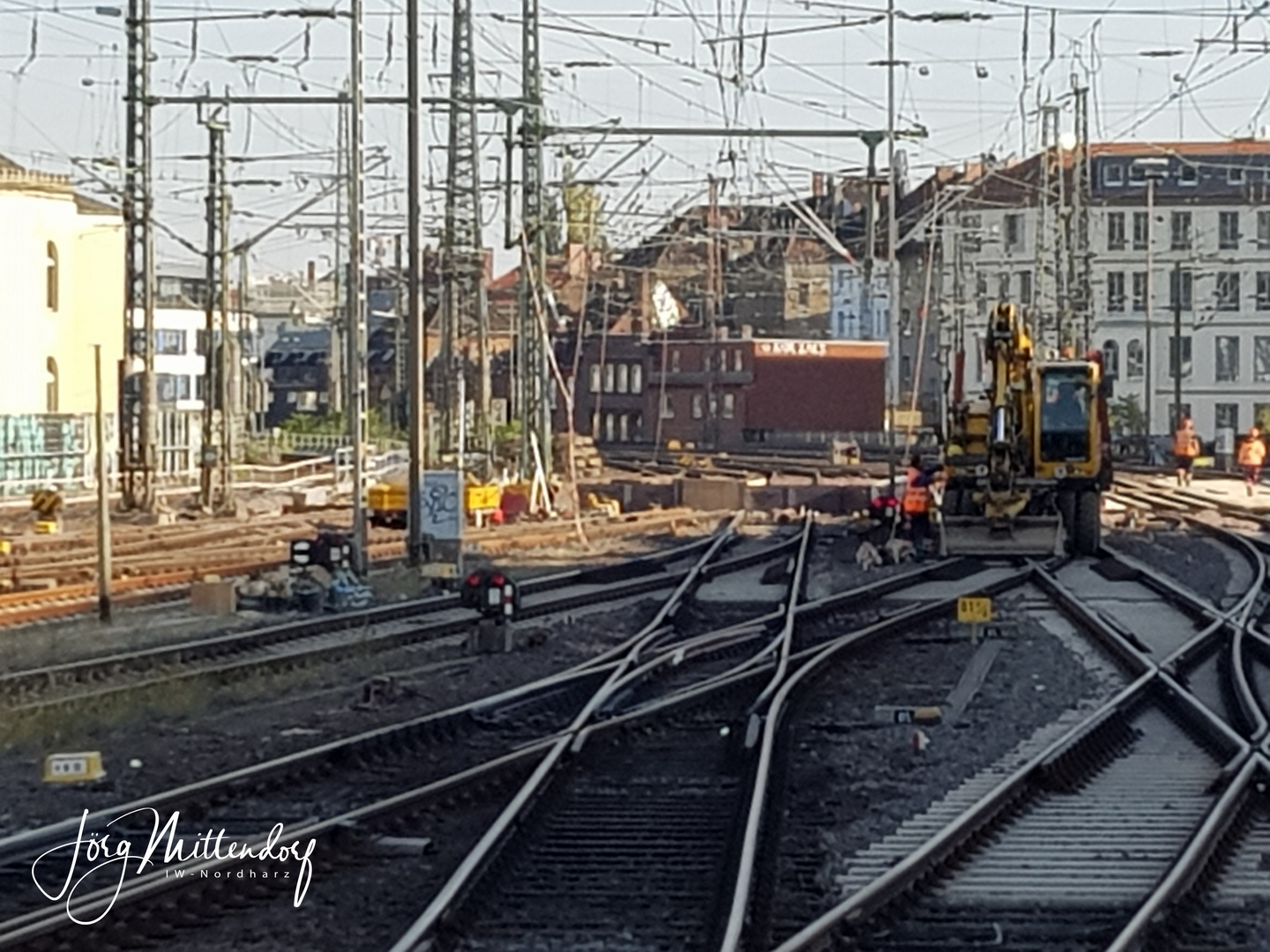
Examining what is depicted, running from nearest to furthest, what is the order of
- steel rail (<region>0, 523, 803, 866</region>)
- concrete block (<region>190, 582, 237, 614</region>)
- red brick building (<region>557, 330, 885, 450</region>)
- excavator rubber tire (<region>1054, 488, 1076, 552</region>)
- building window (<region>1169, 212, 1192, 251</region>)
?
steel rail (<region>0, 523, 803, 866</region>) < concrete block (<region>190, 582, 237, 614</region>) < excavator rubber tire (<region>1054, 488, 1076, 552</region>) < red brick building (<region>557, 330, 885, 450</region>) < building window (<region>1169, 212, 1192, 251</region>)

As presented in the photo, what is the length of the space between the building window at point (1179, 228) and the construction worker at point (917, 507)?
5747 centimetres

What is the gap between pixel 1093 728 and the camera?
564 inches

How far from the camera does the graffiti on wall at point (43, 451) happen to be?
175 ft

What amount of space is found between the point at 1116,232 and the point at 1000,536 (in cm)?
6202

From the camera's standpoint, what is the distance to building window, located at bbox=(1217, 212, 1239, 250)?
3553 inches

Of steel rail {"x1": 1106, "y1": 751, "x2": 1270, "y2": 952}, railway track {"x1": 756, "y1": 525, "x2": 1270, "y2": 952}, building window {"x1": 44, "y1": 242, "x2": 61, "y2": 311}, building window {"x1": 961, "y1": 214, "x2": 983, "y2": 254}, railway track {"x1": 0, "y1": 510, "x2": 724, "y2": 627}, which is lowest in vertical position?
railway track {"x1": 0, "y1": 510, "x2": 724, "y2": 627}

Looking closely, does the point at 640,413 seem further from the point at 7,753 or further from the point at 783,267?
the point at 7,753

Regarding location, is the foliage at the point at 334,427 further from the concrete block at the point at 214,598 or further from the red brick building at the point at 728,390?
the concrete block at the point at 214,598

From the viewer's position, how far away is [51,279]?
219 feet

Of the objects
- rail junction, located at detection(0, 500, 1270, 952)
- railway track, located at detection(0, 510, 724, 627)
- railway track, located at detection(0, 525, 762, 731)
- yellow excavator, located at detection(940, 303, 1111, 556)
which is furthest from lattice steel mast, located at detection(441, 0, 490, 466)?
rail junction, located at detection(0, 500, 1270, 952)

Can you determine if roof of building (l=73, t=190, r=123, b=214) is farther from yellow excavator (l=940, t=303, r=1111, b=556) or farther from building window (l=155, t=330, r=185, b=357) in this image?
yellow excavator (l=940, t=303, r=1111, b=556)

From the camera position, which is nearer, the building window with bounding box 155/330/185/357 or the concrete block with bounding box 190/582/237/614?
the concrete block with bounding box 190/582/237/614

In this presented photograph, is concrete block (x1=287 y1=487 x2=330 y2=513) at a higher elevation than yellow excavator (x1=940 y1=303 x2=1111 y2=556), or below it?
below

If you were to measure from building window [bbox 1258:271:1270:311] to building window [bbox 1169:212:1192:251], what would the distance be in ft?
10.5
